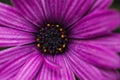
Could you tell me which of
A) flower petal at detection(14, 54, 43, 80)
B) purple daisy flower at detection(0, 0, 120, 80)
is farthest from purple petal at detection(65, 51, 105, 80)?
flower petal at detection(14, 54, 43, 80)

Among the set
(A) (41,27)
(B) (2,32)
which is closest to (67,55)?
(A) (41,27)

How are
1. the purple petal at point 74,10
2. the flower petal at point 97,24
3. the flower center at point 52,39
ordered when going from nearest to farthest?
1. the flower petal at point 97,24
2. the purple petal at point 74,10
3. the flower center at point 52,39

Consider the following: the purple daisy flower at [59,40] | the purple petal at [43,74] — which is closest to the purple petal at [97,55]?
the purple daisy flower at [59,40]

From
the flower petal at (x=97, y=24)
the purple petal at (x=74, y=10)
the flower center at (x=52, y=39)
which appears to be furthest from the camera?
the flower center at (x=52, y=39)

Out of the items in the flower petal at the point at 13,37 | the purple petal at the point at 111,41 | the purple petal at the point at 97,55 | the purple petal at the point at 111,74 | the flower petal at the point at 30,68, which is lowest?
the purple petal at the point at 111,74

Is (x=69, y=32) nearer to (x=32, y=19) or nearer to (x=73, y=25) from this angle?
(x=73, y=25)

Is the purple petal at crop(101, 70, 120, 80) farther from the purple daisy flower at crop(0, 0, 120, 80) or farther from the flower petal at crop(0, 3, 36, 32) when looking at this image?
the flower petal at crop(0, 3, 36, 32)

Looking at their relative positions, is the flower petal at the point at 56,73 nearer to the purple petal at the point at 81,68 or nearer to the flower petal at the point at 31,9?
the purple petal at the point at 81,68

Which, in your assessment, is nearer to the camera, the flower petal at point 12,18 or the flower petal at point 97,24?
the flower petal at point 97,24
